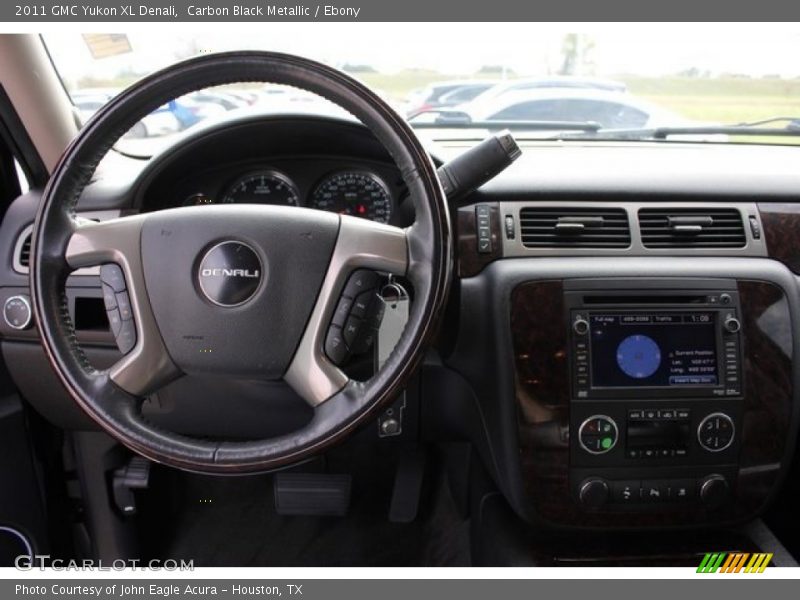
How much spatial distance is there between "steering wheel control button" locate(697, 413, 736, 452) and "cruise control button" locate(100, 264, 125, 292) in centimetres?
121

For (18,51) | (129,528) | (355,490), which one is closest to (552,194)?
(355,490)

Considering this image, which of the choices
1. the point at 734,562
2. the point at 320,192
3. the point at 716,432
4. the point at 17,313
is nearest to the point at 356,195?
the point at 320,192

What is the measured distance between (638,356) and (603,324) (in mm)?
102

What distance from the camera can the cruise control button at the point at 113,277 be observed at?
1.25 meters

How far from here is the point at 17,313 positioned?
1.71 metres

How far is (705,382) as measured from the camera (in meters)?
1.54

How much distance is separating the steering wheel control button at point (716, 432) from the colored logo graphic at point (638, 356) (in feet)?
0.54

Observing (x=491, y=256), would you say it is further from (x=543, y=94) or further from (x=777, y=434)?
(x=777, y=434)

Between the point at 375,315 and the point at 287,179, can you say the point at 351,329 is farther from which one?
the point at 287,179

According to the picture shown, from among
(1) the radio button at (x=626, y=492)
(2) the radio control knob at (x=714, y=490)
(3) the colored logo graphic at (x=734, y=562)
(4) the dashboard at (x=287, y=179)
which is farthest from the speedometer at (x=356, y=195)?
(3) the colored logo graphic at (x=734, y=562)

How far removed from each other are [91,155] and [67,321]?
29 cm

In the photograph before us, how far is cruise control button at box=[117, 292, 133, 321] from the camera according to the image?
1243mm

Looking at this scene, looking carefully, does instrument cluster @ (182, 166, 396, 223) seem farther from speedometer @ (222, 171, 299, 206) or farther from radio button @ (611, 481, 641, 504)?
radio button @ (611, 481, 641, 504)

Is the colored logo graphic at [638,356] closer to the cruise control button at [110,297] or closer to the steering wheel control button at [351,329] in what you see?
the steering wheel control button at [351,329]
